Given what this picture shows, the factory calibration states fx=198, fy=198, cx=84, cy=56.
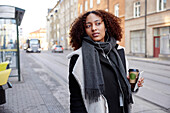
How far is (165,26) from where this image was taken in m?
18.6

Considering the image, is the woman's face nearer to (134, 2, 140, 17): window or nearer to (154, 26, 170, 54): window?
(154, 26, 170, 54): window

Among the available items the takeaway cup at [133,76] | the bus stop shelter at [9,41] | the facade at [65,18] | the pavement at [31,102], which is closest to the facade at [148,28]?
the bus stop shelter at [9,41]

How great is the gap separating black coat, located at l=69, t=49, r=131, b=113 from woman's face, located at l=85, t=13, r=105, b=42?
0.18m

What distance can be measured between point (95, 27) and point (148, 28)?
66.3ft

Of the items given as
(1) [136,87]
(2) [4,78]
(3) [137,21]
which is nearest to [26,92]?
(2) [4,78]

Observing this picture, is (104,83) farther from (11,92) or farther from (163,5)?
(163,5)

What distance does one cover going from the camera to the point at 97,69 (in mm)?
1739

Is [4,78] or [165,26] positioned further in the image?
[165,26]

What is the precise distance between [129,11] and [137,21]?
210 cm

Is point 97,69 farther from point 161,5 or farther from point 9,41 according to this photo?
point 161,5

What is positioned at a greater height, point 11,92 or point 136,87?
point 136,87

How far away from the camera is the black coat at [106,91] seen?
69.8 inches

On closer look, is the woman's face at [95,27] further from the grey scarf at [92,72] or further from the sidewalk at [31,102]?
the sidewalk at [31,102]

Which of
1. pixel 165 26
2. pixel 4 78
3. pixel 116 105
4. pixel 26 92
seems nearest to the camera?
pixel 116 105
